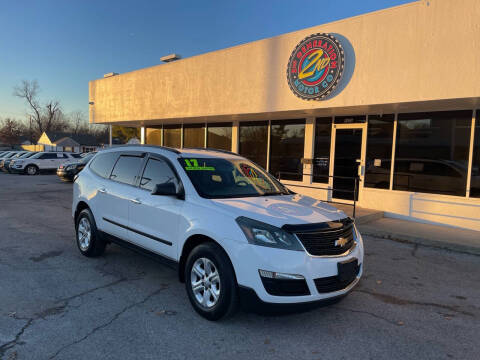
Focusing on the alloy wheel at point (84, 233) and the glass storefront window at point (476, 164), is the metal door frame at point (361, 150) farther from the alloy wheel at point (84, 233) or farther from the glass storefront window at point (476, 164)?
the alloy wheel at point (84, 233)

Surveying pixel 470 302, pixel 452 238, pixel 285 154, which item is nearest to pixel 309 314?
pixel 470 302

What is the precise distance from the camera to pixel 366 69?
27.8ft

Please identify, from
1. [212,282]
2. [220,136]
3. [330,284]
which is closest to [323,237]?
[330,284]

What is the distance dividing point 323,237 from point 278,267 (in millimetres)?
586

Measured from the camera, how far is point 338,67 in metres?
8.84

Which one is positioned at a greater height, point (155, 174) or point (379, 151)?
point (379, 151)

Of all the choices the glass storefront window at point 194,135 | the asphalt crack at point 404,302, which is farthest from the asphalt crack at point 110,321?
the glass storefront window at point 194,135

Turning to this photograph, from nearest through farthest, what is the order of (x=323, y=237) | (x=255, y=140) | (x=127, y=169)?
(x=323, y=237) < (x=127, y=169) < (x=255, y=140)

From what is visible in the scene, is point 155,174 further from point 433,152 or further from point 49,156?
point 49,156

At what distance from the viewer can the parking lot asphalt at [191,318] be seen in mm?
3131

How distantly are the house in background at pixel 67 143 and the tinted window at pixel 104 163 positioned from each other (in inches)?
2628

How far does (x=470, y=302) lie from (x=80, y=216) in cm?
573

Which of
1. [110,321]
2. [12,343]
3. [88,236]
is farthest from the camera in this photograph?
[88,236]

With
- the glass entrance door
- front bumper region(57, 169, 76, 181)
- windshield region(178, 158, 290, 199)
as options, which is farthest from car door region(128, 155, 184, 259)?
front bumper region(57, 169, 76, 181)
